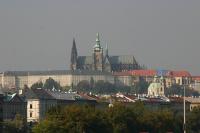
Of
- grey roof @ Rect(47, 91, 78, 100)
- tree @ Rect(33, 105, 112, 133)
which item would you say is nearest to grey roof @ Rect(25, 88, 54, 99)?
grey roof @ Rect(47, 91, 78, 100)

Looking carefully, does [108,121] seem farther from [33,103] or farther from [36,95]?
[36,95]

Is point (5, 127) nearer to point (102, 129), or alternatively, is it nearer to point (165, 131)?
point (102, 129)

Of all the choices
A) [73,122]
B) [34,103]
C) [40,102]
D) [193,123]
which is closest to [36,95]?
[40,102]

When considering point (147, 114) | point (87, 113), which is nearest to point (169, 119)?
point (147, 114)

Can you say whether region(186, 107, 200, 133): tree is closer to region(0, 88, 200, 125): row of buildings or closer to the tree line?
the tree line

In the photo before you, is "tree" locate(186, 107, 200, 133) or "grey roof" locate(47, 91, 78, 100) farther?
"grey roof" locate(47, 91, 78, 100)

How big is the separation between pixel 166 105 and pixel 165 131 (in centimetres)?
6086

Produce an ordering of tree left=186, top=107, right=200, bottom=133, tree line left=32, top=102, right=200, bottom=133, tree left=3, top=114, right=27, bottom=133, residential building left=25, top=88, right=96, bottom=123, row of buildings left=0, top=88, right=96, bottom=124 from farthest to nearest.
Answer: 1. residential building left=25, top=88, right=96, bottom=123
2. row of buildings left=0, top=88, right=96, bottom=124
3. tree left=186, top=107, right=200, bottom=133
4. tree left=3, top=114, right=27, bottom=133
5. tree line left=32, top=102, right=200, bottom=133

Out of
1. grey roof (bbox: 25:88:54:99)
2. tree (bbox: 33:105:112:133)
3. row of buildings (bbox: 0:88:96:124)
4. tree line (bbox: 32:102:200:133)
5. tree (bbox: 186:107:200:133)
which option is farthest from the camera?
grey roof (bbox: 25:88:54:99)

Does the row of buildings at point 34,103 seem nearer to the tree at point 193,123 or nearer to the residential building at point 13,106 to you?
the residential building at point 13,106

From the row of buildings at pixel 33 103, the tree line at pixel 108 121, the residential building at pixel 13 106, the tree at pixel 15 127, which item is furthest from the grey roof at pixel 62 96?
the tree at pixel 15 127

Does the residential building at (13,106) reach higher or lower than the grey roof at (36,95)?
lower

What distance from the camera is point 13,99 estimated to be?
11369 centimetres

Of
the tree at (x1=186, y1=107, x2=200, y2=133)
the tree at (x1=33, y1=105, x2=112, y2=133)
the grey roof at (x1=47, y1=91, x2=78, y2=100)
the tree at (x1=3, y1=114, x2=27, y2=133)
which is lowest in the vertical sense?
the tree at (x1=186, y1=107, x2=200, y2=133)
